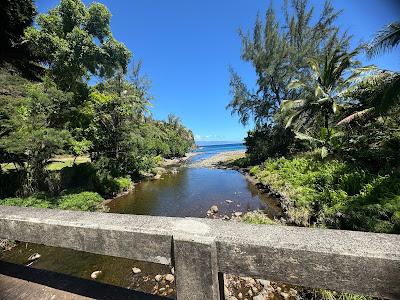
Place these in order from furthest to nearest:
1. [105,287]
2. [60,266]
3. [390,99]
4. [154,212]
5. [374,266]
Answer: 1. [154,212]
2. [390,99]
3. [60,266]
4. [105,287]
5. [374,266]

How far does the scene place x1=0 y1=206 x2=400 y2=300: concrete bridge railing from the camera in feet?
4.02

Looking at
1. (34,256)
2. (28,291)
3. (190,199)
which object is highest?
(28,291)

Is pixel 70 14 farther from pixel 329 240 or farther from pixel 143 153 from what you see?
pixel 329 240

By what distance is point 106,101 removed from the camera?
16.0 meters

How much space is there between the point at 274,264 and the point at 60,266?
22.5ft

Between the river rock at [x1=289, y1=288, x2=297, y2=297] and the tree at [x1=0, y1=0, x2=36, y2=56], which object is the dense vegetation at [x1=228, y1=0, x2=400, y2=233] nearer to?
the river rock at [x1=289, y1=288, x2=297, y2=297]

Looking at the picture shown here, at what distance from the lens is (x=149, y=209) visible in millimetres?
11719

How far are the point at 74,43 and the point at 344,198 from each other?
1491 centimetres

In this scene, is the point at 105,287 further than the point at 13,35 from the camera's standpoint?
No

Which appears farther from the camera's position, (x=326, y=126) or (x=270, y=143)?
(x=270, y=143)

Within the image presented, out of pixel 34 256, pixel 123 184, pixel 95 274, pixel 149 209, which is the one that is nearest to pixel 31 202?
pixel 34 256

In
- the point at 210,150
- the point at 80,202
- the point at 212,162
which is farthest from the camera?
the point at 210,150

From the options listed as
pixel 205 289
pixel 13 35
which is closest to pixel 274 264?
pixel 205 289

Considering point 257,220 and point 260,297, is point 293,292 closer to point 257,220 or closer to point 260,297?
point 260,297
